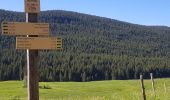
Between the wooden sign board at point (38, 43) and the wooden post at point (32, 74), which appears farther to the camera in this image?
the wooden post at point (32, 74)

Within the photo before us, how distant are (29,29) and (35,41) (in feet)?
1.07

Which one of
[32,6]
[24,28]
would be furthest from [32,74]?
[32,6]

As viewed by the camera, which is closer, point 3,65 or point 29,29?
point 29,29

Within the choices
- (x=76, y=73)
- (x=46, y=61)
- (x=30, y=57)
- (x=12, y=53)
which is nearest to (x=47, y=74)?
(x=76, y=73)

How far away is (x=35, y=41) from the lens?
1062 cm

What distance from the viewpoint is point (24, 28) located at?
10633mm

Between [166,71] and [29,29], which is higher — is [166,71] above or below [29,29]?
below

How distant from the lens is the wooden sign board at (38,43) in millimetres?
10443

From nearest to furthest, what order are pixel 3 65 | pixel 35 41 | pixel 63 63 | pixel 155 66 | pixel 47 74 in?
pixel 35 41 < pixel 47 74 < pixel 3 65 < pixel 63 63 < pixel 155 66

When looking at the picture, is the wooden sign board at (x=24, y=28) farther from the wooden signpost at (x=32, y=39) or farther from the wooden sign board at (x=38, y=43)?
the wooden sign board at (x=38, y=43)

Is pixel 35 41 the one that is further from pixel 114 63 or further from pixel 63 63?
pixel 114 63

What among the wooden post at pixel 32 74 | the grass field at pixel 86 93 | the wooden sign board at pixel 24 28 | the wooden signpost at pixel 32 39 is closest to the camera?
the wooden sign board at pixel 24 28

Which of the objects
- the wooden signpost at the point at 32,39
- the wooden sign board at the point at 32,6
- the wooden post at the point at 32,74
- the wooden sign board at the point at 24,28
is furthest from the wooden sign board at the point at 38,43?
the wooden sign board at the point at 32,6

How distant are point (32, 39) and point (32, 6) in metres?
0.86
